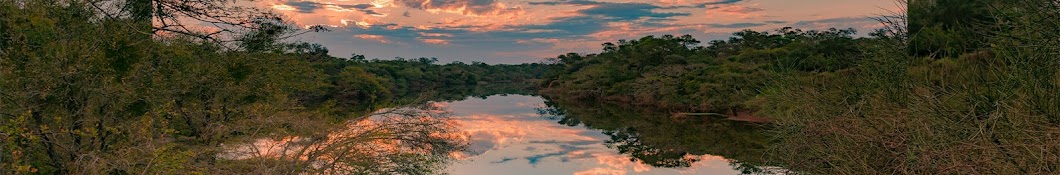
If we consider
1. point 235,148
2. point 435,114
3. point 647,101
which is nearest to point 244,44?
point 235,148

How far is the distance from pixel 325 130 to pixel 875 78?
51.6 ft

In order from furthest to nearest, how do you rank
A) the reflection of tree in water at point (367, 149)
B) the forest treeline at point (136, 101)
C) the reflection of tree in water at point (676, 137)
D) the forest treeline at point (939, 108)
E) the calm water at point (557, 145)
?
the reflection of tree in water at point (676, 137), the calm water at point (557, 145), the reflection of tree in water at point (367, 149), the forest treeline at point (136, 101), the forest treeline at point (939, 108)

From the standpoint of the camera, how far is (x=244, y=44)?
25594mm

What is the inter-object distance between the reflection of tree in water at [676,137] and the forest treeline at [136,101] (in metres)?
12.2

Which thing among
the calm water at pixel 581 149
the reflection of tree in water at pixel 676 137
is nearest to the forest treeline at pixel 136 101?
the calm water at pixel 581 149

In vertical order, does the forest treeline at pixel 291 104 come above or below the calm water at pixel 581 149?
above

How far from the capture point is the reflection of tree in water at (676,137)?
34625mm

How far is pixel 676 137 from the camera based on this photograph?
42969 mm

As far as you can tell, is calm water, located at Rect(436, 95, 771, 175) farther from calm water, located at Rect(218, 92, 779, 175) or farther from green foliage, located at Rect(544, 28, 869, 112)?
green foliage, located at Rect(544, 28, 869, 112)

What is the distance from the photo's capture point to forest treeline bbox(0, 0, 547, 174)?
1569 centimetres

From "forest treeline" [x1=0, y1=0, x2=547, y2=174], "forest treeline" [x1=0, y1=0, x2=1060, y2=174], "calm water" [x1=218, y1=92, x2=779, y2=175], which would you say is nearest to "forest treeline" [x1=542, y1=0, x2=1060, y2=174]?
"forest treeline" [x1=0, y1=0, x2=1060, y2=174]

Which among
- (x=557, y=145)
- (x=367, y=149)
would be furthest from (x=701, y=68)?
(x=367, y=149)

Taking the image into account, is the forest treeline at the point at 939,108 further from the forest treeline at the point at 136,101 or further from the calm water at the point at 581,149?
the forest treeline at the point at 136,101

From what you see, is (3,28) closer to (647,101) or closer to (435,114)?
(435,114)
